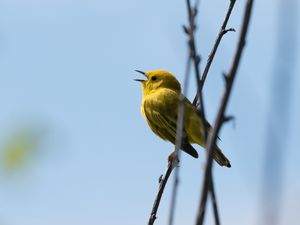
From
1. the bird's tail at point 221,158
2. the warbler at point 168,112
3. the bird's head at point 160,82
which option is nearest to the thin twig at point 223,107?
the warbler at point 168,112

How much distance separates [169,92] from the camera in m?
9.41

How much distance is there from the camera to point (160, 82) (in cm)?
996

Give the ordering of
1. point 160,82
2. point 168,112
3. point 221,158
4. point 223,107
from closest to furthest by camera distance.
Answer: point 223,107 < point 221,158 < point 168,112 < point 160,82

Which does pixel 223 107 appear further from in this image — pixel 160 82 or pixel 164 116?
pixel 160 82

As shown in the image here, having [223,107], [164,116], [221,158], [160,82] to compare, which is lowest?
[223,107]

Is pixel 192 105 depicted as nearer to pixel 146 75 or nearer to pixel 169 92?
pixel 169 92

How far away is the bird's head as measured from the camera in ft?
32.7

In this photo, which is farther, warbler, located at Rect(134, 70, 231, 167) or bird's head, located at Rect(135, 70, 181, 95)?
bird's head, located at Rect(135, 70, 181, 95)

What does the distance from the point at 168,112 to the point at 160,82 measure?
1.31 m

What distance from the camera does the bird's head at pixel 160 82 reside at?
9.96 m

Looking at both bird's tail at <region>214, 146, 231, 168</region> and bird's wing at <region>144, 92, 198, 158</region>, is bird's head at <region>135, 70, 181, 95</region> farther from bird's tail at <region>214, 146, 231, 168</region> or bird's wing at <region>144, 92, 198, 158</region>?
bird's tail at <region>214, 146, 231, 168</region>

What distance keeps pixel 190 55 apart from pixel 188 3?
0.96 ft

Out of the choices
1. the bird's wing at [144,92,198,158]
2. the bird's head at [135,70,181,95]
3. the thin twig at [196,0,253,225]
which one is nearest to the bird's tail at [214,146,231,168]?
the bird's wing at [144,92,198,158]

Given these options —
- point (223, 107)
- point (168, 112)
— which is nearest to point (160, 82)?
point (168, 112)
